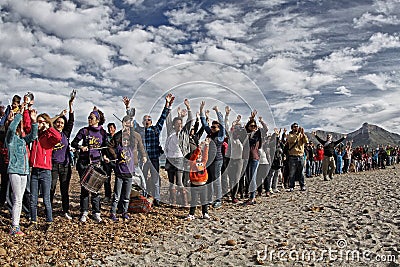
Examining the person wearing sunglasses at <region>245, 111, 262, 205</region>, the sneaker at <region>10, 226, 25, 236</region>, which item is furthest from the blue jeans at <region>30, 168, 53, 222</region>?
the person wearing sunglasses at <region>245, 111, 262, 205</region>

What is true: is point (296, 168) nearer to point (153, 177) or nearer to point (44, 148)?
point (153, 177)

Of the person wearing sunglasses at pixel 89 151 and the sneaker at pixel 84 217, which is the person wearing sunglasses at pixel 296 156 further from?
the sneaker at pixel 84 217

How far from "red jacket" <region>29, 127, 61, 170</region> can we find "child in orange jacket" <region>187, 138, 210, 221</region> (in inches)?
127

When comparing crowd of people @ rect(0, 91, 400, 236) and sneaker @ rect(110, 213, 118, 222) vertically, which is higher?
crowd of people @ rect(0, 91, 400, 236)

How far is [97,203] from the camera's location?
8.70 metres

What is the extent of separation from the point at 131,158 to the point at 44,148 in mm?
1960

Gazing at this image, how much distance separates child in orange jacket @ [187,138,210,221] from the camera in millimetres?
9109

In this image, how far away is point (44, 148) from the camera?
8086 mm

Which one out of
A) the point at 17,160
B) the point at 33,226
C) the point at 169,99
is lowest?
the point at 33,226

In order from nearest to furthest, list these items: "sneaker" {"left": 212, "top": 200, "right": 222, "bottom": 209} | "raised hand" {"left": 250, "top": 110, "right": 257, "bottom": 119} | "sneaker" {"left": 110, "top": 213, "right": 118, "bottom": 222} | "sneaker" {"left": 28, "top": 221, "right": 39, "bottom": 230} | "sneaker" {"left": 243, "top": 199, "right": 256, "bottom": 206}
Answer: "sneaker" {"left": 28, "top": 221, "right": 39, "bottom": 230} < "sneaker" {"left": 110, "top": 213, "right": 118, "bottom": 222} < "raised hand" {"left": 250, "top": 110, "right": 257, "bottom": 119} < "sneaker" {"left": 212, "top": 200, "right": 222, "bottom": 209} < "sneaker" {"left": 243, "top": 199, "right": 256, "bottom": 206}

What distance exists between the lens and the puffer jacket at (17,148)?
7355 millimetres

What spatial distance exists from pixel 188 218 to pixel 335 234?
10.5 feet

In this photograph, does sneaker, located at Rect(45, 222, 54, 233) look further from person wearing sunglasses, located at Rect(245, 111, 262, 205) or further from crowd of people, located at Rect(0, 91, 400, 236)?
person wearing sunglasses, located at Rect(245, 111, 262, 205)

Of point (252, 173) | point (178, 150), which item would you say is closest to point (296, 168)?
point (252, 173)
